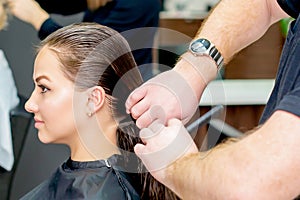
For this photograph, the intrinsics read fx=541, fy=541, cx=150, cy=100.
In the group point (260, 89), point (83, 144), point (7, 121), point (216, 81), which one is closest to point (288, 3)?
point (216, 81)

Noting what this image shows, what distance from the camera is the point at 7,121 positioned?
2.21 metres

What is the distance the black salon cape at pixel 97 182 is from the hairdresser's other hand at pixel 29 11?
77 cm

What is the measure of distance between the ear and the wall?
1.16 m

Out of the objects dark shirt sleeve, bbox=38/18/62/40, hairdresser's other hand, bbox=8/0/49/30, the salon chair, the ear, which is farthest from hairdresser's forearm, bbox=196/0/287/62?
the salon chair

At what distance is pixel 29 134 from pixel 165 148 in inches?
63.7

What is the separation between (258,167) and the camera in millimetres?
692

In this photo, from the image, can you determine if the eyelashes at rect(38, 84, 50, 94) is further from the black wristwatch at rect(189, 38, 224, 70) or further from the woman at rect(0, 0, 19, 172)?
the woman at rect(0, 0, 19, 172)

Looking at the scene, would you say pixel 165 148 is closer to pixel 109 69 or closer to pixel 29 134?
pixel 109 69

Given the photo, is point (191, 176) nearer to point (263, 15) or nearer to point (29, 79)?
point (263, 15)

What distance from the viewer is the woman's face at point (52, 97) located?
1.26 metres

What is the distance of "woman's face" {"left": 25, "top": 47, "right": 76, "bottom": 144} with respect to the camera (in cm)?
126

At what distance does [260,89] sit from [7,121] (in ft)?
4.50

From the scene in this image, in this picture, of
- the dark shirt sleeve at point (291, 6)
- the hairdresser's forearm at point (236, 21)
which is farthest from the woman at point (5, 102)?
the dark shirt sleeve at point (291, 6)

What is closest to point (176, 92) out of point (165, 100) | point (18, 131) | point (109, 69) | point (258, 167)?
point (165, 100)
